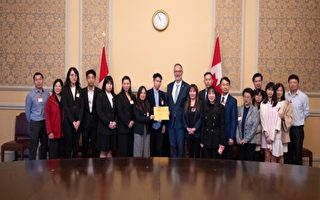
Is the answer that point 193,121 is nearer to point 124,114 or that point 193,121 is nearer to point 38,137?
point 124,114

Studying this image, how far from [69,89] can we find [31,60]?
1365 mm

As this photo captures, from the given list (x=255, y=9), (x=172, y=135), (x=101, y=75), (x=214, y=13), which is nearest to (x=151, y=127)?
(x=172, y=135)

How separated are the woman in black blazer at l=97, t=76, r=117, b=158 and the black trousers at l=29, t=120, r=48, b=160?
70 centimetres

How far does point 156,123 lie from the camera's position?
4.95 m

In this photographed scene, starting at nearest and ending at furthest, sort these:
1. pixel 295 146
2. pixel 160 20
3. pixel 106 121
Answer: pixel 106 121 < pixel 295 146 < pixel 160 20

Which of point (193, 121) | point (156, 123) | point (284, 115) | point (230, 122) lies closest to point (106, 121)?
point (156, 123)

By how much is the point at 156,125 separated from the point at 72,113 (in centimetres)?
105

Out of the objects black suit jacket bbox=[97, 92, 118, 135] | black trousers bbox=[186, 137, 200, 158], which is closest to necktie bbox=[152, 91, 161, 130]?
black trousers bbox=[186, 137, 200, 158]

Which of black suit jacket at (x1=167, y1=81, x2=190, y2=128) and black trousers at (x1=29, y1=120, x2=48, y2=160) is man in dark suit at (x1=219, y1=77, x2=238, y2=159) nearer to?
black suit jacket at (x1=167, y1=81, x2=190, y2=128)

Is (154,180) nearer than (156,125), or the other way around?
(154,180)

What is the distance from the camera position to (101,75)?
571cm

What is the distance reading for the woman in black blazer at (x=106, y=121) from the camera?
4.86m

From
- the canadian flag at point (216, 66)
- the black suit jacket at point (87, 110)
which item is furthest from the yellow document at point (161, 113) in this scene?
the canadian flag at point (216, 66)

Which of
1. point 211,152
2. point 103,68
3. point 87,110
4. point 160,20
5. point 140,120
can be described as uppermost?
point 160,20
